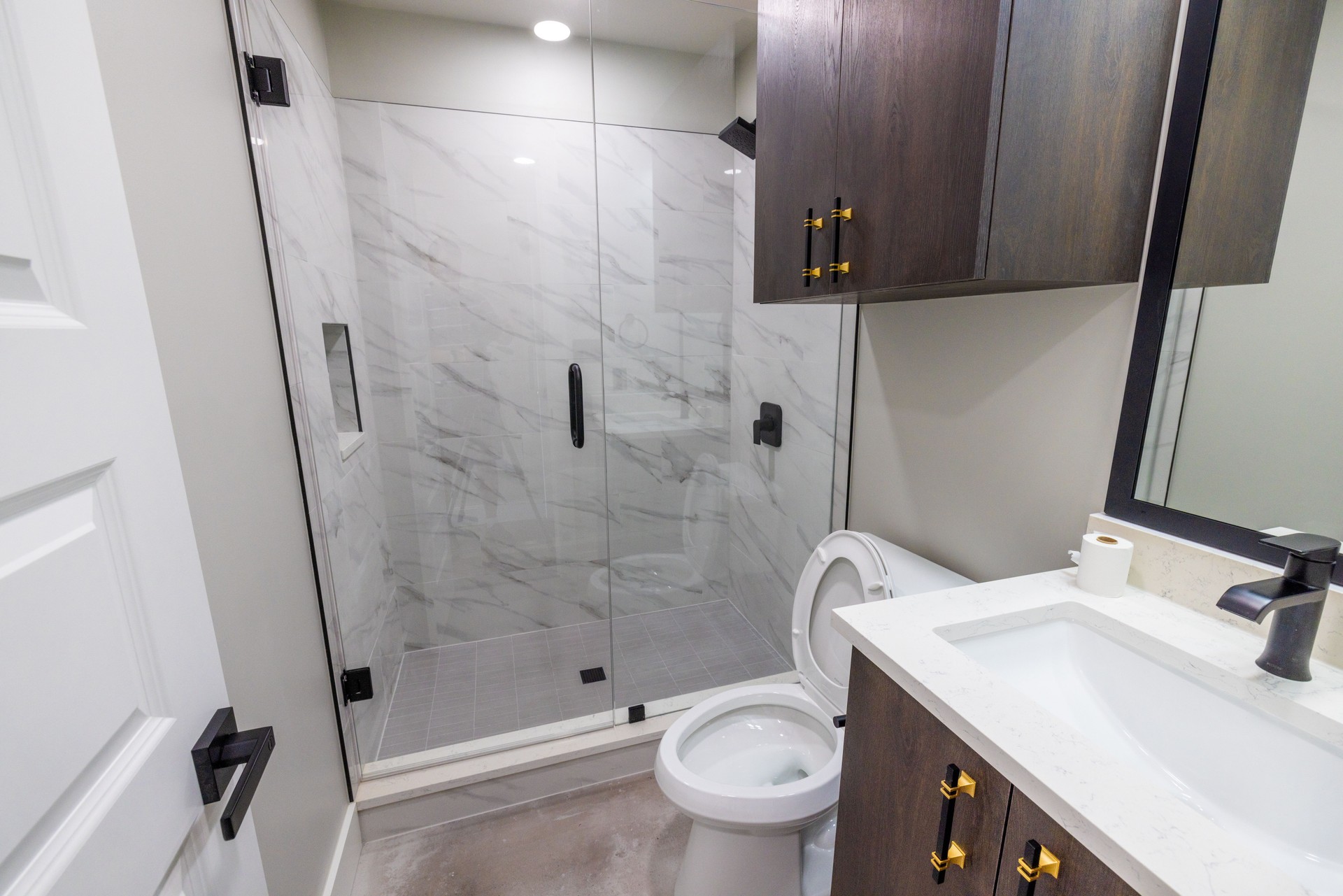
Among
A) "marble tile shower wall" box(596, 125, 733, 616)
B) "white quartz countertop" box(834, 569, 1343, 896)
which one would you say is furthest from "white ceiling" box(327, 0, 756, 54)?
"white quartz countertop" box(834, 569, 1343, 896)

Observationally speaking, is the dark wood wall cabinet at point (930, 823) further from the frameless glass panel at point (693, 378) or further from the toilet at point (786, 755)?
the frameless glass panel at point (693, 378)

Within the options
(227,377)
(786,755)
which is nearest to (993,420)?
(786,755)

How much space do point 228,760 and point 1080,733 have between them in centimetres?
101

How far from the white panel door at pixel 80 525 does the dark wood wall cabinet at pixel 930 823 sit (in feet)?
2.85

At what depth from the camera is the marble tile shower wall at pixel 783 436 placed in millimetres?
1962

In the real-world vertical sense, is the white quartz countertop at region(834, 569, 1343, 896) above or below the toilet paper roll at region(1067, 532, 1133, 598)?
below

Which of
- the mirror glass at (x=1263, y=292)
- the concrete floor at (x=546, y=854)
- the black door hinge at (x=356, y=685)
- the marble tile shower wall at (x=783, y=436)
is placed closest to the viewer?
the mirror glass at (x=1263, y=292)

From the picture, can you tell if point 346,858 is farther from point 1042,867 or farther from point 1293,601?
point 1293,601

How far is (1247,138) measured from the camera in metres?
0.90

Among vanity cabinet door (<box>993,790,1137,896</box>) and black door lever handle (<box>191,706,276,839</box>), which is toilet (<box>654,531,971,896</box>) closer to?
vanity cabinet door (<box>993,790,1137,896</box>)

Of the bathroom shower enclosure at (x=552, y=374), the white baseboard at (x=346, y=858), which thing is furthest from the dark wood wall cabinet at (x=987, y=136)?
the white baseboard at (x=346, y=858)

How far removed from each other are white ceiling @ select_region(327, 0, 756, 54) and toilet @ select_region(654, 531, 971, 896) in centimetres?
188

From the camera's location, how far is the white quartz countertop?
538mm

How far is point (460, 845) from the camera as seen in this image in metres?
1.71
